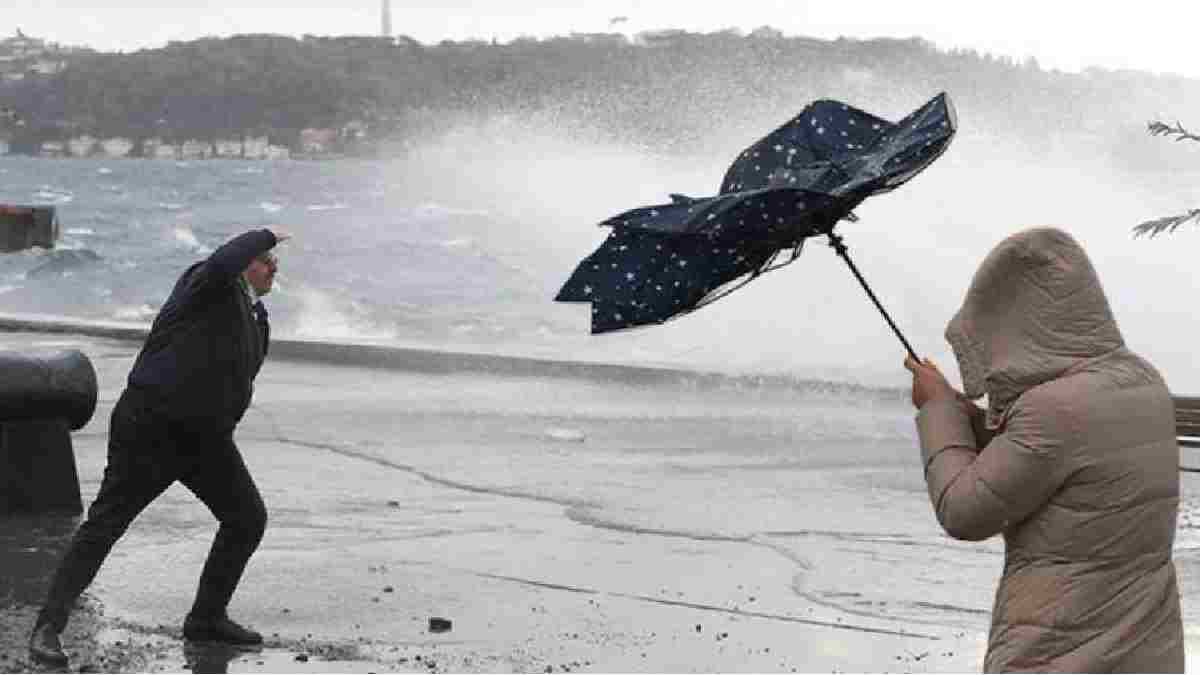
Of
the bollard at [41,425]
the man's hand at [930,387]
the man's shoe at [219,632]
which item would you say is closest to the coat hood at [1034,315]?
the man's hand at [930,387]

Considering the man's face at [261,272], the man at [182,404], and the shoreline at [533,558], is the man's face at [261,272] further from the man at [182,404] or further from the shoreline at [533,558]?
A: the shoreline at [533,558]

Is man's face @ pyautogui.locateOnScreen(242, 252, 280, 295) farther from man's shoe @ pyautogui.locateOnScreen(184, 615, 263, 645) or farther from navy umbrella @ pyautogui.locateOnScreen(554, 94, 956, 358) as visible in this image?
navy umbrella @ pyautogui.locateOnScreen(554, 94, 956, 358)

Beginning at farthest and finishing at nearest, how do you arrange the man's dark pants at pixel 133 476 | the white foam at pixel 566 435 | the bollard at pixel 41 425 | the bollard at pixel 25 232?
1. the bollard at pixel 25 232
2. the white foam at pixel 566 435
3. the bollard at pixel 41 425
4. the man's dark pants at pixel 133 476

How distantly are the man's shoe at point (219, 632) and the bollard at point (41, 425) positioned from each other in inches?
84.5

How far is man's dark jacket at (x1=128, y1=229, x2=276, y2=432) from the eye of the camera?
23.6ft

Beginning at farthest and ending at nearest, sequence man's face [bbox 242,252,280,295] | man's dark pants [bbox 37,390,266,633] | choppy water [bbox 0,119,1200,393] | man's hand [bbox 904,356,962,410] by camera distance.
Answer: choppy water [bbox 0,119,1200,393], man's face [bbox 242,252,280,295], man's dark pants [bbox 37,390,266,633], man's hand [bbox 904,356,962,410]

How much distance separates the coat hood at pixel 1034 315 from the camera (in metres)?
3.89

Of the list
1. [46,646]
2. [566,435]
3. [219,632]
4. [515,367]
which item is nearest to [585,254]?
[515,367]

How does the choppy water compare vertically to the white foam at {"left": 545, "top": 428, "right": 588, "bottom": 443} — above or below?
below

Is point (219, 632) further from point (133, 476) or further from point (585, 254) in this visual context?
point (585, 254)

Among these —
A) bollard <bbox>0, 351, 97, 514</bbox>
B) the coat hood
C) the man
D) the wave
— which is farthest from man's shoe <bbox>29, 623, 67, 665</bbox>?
the wave

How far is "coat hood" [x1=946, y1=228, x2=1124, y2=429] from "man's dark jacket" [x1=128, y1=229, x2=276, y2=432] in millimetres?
3684

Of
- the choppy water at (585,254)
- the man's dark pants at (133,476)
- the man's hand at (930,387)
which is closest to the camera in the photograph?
the man's hand at (930,387)

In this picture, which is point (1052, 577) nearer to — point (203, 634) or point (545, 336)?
point (203, 634)
